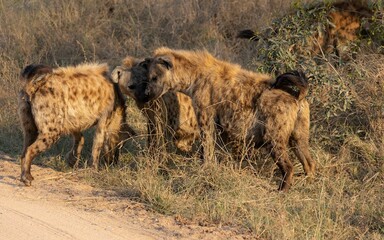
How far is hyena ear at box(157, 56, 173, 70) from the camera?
7633mm

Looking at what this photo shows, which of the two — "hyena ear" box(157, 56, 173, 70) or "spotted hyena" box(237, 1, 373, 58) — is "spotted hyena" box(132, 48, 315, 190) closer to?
"hyena ear" box(157, 56, 173, 70)

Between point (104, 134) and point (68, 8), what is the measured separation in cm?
454

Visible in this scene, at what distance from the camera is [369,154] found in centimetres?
748

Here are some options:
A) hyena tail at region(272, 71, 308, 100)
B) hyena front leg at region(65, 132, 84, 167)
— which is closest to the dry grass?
hyena front leg at region(65, 132, 84, 167)

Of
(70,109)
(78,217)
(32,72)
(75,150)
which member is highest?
(32,72)

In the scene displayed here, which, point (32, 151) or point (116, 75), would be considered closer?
point (32, 151)

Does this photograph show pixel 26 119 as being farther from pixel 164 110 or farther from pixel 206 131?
pixel 206 131

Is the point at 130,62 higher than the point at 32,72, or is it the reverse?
the point at 32,72

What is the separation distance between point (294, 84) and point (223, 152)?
0.93 metres

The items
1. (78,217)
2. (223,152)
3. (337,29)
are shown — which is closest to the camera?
(78,217)

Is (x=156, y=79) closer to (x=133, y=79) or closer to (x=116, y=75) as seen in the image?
(x=133, y=79)

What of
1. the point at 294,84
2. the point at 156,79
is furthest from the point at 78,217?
the point at 294,84

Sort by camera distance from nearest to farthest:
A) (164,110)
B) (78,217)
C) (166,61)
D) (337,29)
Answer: (78,217)
(166,61)
(164,110)
(337,29)

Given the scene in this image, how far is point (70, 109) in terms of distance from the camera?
7.37 m
